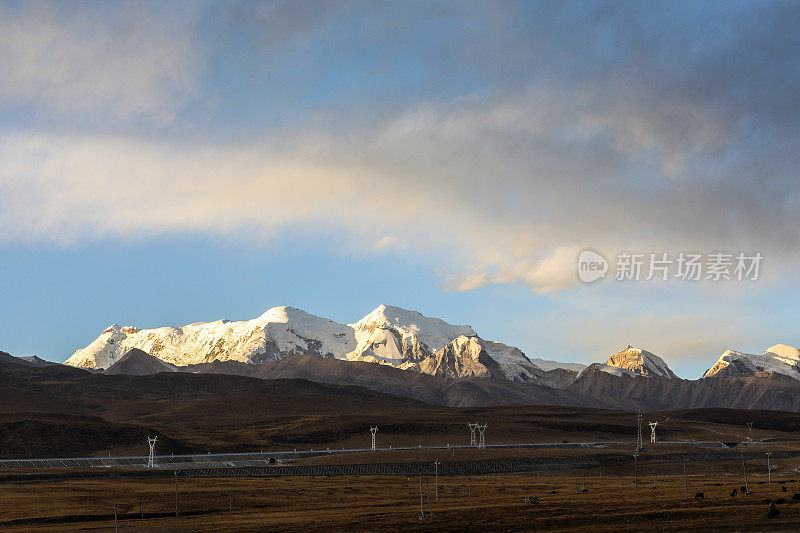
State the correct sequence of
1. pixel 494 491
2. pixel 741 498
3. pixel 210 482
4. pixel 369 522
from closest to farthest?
pixel 369 522, pixel 741 498, pixel 494 491, pixel 210 482

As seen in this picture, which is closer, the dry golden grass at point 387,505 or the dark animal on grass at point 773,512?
the dark animal on grass at point 773,512

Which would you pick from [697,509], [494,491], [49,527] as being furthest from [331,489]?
[697,509]

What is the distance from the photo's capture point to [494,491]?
469ft

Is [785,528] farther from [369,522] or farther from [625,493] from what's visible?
[625,493]

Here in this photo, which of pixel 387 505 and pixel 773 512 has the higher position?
pixel 773 512

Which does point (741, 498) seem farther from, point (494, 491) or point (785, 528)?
point (494, 491)

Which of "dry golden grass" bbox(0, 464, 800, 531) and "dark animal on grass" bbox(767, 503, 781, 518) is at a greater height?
"dark animal on grass" bbox(767, 503, 781, 518)

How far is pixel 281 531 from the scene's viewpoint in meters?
91.4

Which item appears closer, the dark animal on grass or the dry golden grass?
the dark animal on grass

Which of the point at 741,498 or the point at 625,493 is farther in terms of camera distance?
the point at 625,493

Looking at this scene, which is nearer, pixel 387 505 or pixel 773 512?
pixel 773 512

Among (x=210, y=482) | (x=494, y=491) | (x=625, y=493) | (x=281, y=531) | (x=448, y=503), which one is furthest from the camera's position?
(x=210, y=482)

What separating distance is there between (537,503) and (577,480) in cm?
6339

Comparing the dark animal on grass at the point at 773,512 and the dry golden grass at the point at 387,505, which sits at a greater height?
the dark animal on grass at the point at 773,512
